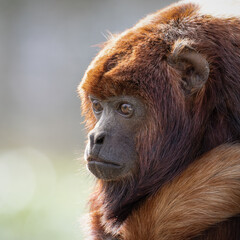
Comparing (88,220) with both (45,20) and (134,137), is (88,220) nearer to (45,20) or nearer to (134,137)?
(134,137)

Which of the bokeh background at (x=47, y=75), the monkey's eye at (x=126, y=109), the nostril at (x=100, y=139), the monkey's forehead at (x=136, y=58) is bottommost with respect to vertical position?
the nostril at (x=100, y=139)

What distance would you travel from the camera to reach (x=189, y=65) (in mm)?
3102

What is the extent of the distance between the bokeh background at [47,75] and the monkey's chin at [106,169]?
530 centimetres

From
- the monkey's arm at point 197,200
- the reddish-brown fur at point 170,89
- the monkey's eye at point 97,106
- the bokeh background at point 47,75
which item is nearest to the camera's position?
the monkey's arm at point 197,200

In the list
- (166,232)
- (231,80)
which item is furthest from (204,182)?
(231,80)

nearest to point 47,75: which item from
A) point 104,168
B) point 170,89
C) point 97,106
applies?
point 97,106

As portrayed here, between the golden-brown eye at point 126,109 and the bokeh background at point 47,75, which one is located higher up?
the bokeh background at point 47,75

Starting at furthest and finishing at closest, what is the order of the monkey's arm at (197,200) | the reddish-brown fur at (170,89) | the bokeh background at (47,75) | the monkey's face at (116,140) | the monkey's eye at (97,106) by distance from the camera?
the bokeh background at (47,75) → the monkey's eye at (97,106) → the monkey's face at (116,140) → the reddish-brown fur at (170,89) → the monkey's arm at (197,200)

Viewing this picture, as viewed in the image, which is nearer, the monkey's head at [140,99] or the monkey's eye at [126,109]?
the monkey's head at [140,99]

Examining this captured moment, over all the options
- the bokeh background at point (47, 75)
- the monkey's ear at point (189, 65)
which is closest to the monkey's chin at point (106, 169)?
the monkey's ear at point (189, 65)

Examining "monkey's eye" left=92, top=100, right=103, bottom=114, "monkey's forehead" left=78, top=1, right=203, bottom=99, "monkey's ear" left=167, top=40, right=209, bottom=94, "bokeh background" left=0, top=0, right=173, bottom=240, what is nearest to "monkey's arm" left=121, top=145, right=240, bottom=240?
"monkey's ear" left=167, top=40, right=209, bottom=94

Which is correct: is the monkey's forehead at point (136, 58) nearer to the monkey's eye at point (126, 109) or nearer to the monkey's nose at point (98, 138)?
the monkey's eye at point (126, 109)

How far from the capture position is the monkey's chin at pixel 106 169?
3.29m

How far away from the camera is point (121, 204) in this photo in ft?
11.5
